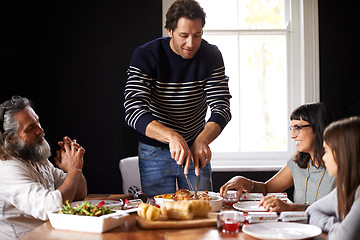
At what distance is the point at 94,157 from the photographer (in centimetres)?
428

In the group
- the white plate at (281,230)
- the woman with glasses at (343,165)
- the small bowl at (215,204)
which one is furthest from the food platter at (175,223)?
the woman with glasses at (343,165)

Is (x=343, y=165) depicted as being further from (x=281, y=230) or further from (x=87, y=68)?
(x=87, y=68)

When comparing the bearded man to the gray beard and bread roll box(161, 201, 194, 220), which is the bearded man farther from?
bread roll box(161, 201, 194, 220)

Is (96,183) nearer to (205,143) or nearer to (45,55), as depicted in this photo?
(45,55)

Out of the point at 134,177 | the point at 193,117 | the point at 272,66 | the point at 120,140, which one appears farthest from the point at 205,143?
the point at 272,66

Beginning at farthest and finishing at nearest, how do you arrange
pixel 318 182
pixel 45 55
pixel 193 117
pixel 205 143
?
1. pixel 45 55
2. pixel 193 117
3. pixel 318 182
4. pixel 205 143

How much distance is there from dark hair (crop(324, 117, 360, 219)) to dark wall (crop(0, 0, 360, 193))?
2.71m

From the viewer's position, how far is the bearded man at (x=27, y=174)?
6.53 ft

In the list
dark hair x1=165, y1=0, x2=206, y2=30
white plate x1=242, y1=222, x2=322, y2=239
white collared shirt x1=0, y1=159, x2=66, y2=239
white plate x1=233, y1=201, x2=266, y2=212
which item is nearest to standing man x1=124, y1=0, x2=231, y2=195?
dark hair x1=165, y1=0, x2=206, y2=30

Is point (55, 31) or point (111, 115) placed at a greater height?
point (55, 31)

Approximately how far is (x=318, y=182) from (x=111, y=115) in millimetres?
2336

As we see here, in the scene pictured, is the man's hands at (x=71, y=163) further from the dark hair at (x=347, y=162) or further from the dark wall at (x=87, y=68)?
the dark wall at (x=87, y=68)

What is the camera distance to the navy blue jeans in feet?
8.23

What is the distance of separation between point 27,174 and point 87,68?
228cm
